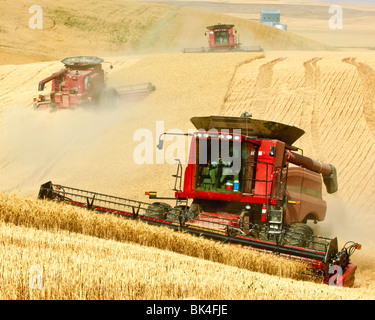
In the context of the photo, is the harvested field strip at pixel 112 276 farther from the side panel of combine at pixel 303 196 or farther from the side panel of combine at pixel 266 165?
the side panel of combine at pixel 303 196

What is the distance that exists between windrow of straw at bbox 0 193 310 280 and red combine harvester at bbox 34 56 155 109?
39.0 ft

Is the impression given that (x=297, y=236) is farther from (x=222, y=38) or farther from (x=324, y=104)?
(x=222, y=38)

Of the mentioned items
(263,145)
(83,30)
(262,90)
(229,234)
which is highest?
(83,30)

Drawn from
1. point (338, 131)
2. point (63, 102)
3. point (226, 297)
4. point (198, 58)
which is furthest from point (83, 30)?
point (226, 297)

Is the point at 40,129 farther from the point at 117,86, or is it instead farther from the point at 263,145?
the point at 263,145

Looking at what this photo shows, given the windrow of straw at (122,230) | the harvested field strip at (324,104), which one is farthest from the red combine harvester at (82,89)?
the windrow of straw at (122,230)

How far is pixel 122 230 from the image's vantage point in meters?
11.1

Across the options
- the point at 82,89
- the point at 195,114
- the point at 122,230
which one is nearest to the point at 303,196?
the point at 122,230

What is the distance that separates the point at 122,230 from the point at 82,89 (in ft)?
43.0

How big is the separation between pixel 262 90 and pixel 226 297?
1796 cm

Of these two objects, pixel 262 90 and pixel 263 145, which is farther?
pixel 262 90

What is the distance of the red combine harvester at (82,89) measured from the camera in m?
23.3
